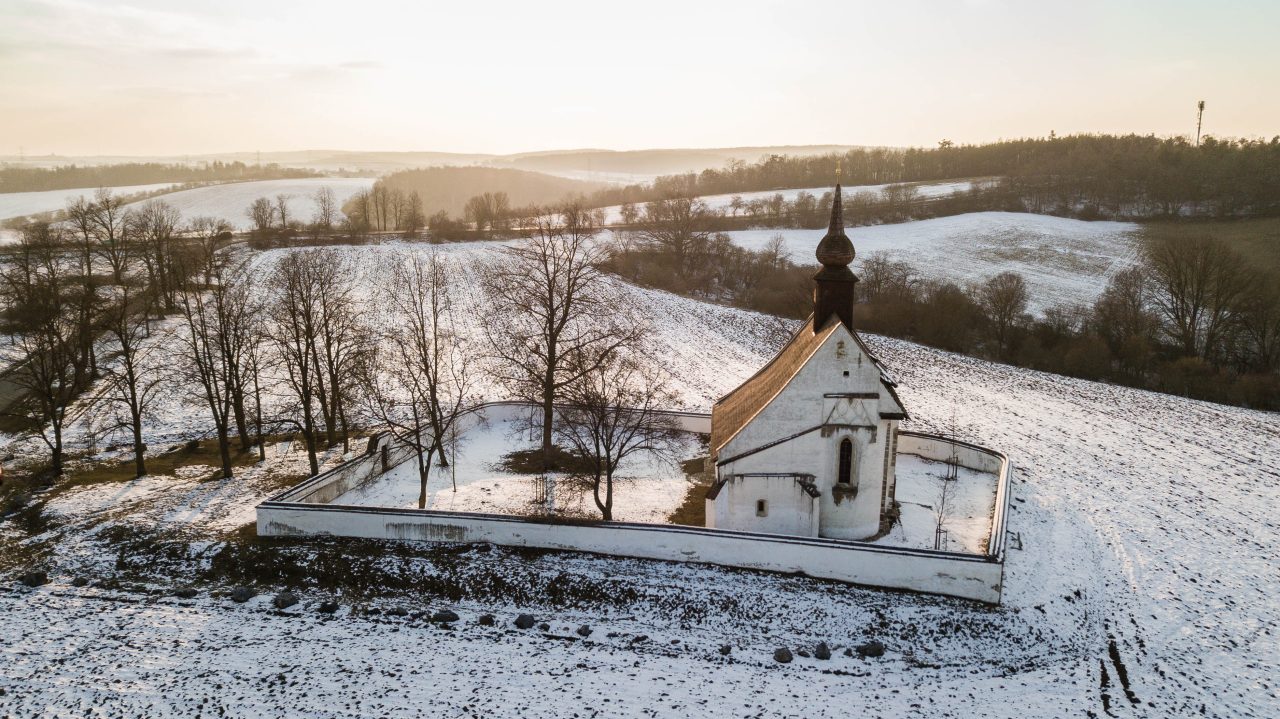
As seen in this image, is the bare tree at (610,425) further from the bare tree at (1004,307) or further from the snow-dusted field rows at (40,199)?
the snow-dusted field rows at (40,199)

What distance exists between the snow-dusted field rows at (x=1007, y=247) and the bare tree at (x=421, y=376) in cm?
3617

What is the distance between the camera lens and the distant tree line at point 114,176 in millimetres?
129750

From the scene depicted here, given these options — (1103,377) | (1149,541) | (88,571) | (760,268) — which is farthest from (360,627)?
(760,268)

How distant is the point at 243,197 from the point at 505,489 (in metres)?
105

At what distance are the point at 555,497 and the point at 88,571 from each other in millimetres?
13470

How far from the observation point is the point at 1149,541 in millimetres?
23062

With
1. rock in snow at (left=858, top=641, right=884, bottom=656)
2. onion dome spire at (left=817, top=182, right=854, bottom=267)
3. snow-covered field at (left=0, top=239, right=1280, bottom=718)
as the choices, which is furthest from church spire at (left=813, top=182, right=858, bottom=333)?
rock in snow at (left=858, top=641, right=884, bottom=656)

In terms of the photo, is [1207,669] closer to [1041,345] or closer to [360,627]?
[360,627]

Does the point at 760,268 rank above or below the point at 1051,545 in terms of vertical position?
above

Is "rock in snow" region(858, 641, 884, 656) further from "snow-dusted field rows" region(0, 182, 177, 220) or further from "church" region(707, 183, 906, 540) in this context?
"snow-dusted field rows" region(0, 182, 177, 220)

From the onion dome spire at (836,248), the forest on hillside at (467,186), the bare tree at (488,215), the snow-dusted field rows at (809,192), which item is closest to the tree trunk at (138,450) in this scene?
the onion dome spire at (836,248)

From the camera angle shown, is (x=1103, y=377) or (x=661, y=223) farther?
(x=661, y=223)

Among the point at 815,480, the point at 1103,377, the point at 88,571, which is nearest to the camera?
the point at 88,571

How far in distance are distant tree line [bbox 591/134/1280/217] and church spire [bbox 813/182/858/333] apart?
41.9 m
